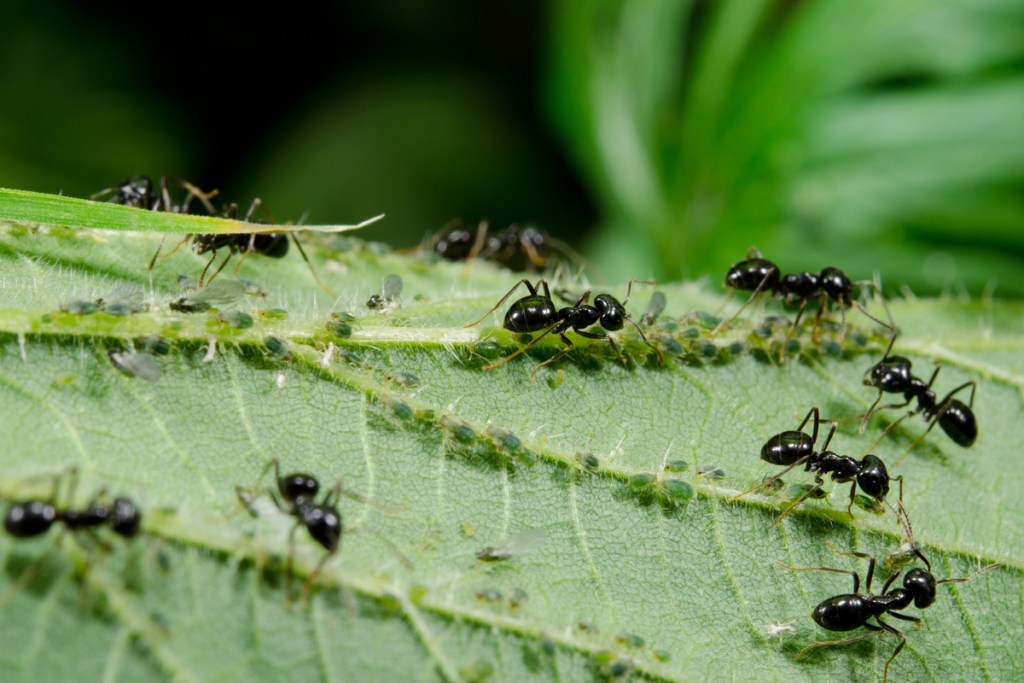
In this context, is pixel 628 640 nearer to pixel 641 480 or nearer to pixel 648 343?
pixel 641 480

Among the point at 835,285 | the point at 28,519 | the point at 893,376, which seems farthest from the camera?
the point at 835,285

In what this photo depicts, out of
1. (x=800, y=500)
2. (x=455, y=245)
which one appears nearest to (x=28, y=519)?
(x=800, y=500)

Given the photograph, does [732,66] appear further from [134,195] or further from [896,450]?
[134,195]

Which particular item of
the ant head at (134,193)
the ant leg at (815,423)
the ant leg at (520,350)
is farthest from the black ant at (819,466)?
the ant head at (134,193)

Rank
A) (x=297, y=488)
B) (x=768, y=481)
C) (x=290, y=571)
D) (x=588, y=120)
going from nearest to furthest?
1. (x=290, y=571)
2. (x=297, y=488)
3. (x=768, y=481)
4. (x=588, y=120)

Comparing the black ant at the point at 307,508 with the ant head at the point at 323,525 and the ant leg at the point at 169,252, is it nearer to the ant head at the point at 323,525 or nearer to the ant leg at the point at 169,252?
the ant head at the point at 323,525

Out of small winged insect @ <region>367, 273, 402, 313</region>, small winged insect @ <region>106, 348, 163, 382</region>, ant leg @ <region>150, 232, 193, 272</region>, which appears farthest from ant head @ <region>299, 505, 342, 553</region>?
ant leg @ <region>150, 232, 193, 272</region>
